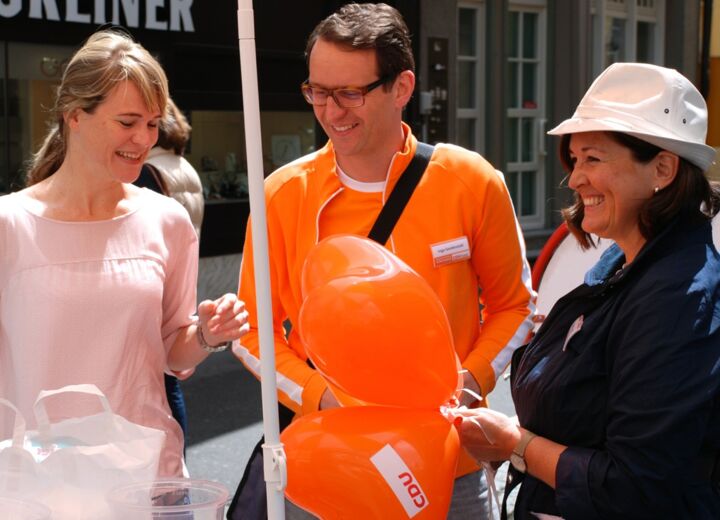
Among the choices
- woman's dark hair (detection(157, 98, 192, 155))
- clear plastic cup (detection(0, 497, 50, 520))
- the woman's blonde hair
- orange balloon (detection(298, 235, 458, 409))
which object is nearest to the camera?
clear plastic cup (detection(0, 497, 50, 520))

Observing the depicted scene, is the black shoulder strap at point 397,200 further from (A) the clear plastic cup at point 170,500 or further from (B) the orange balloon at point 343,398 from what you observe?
(A) the clear plastic cup at point 170,500

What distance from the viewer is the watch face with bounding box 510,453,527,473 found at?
2043 millimetres

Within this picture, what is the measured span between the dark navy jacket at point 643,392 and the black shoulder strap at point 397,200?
543 millimetres

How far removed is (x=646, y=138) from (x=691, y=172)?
11cm

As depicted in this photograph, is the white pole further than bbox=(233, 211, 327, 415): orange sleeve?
No

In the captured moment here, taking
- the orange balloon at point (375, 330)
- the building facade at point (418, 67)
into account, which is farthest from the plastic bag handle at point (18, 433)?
the building facade at point (418, 67)

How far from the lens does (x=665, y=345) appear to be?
1.79 meters

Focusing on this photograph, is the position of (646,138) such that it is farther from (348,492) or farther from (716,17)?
(716,17)

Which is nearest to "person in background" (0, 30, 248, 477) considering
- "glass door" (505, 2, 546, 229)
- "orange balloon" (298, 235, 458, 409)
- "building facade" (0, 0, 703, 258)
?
"orange balloon" (298, 235, 458, 409)

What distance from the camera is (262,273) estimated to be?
6.14ft

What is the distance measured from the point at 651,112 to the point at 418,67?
9546 mm

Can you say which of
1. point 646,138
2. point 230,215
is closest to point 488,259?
point 646,138

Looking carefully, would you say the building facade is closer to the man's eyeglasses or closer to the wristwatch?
the man's eyeglasses

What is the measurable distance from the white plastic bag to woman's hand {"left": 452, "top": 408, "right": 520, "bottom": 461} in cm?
58
